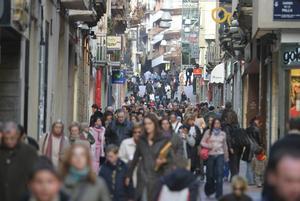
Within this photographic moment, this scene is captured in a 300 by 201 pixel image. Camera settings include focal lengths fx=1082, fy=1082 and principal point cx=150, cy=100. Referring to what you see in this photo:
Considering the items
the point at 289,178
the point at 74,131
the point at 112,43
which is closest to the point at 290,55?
the point at 74,131

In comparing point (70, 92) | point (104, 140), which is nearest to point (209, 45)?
point (70, 92)

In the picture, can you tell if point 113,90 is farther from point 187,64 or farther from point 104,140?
point 104,140

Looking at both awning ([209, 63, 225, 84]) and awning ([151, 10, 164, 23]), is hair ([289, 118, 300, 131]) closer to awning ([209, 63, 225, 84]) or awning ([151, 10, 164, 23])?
awning ([209, 63, 225, 84])

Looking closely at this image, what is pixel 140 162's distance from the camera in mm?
14219

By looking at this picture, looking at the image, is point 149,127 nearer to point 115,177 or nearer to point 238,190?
point 115,177

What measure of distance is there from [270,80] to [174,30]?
129933 millimetres

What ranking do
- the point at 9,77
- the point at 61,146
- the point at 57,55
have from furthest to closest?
the point at 57,55, the point at 9,77, the point at 61,146

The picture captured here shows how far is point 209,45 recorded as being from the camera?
7594cm

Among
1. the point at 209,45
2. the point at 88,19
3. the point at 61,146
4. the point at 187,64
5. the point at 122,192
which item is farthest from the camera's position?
the point at 187,64

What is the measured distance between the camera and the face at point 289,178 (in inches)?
232

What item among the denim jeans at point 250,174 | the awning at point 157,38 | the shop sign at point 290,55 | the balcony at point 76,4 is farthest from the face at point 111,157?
the awning at point 157,38

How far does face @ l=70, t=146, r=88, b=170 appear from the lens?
9.36 m

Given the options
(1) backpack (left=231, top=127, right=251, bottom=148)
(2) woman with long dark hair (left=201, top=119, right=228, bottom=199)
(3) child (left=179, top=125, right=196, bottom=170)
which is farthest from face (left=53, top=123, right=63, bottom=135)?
(1) backpack (left=231, top=127, right=251, bottom=148)

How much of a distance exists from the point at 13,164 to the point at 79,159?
3.15 metres
